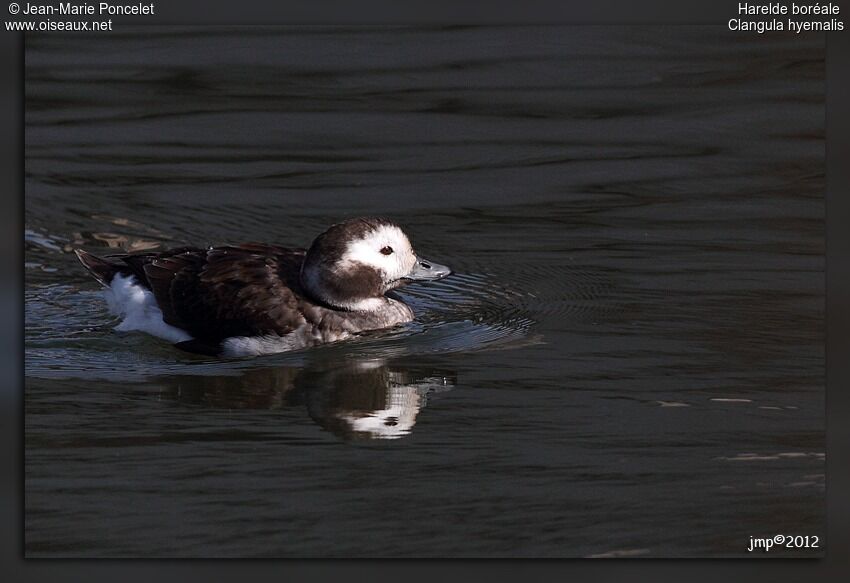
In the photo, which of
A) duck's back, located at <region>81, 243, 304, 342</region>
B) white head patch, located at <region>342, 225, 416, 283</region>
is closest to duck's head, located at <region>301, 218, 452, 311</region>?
white head patch, located at <region>342, 225, 416, 283</region>

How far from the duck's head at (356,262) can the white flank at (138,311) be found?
0.79 m

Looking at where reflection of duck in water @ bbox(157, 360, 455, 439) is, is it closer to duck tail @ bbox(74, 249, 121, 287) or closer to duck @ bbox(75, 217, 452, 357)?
duck @ bbox(75, 217, 452, 357)

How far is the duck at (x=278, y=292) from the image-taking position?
811 centimetres

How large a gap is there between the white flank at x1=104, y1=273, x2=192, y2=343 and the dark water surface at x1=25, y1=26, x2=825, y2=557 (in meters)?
0.09

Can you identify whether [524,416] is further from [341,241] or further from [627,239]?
[627,239]

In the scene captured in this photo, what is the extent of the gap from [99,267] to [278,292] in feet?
4.13

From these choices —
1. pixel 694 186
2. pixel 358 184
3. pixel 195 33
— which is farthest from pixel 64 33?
pixel 694 186

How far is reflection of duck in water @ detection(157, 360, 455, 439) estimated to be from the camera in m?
6.93

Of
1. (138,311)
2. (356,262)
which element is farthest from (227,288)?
(356,262)

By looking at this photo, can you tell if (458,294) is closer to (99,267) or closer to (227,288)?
(227,288)

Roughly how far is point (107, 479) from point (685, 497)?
240cm

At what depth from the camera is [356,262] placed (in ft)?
27.1

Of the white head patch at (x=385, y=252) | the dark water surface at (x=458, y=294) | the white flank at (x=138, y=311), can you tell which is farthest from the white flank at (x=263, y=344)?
the white head patch at (x=385, y=252)

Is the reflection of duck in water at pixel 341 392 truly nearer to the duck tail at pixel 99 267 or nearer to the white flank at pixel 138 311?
the white flank at pixel 138 311
